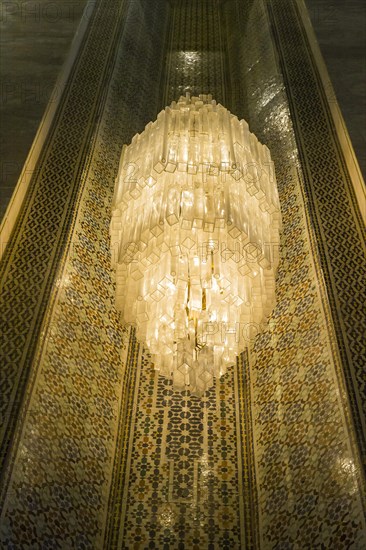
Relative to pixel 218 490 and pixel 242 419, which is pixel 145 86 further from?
pixel 218 490

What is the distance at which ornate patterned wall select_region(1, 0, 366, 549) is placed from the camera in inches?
121

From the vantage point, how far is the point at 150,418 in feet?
13.0

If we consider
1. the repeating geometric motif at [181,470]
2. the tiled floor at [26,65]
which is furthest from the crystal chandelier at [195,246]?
the tiled floor at [26,65]

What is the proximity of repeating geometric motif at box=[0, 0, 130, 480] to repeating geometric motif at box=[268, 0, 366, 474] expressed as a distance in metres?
1.57

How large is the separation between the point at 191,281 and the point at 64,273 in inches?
45.3

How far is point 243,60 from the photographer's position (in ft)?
23.0

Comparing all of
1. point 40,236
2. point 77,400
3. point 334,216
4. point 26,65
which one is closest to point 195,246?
point 77,400

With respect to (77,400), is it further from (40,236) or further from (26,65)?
(26,65)

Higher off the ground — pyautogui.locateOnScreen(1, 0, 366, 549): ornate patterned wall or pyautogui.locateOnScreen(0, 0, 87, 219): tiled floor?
pyautogui.locateOnScreen(0, 0, 87, 219): tiled floor

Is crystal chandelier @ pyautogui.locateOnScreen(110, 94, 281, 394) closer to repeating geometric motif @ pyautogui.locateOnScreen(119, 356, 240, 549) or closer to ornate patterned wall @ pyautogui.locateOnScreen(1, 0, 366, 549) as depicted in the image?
ornate patterned wall @ pyautogui.locateOnScreen(1, 0, 366, 549)

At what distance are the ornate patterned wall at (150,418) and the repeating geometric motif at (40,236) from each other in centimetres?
1

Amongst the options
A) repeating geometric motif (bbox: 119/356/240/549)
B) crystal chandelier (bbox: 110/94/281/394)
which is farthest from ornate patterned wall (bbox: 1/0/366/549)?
crystal chandelier (bbox: 110/94/281/394)

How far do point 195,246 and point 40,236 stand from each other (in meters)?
1.38

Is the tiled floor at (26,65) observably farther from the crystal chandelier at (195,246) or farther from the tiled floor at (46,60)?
the crystal chandelier at (195,246)
